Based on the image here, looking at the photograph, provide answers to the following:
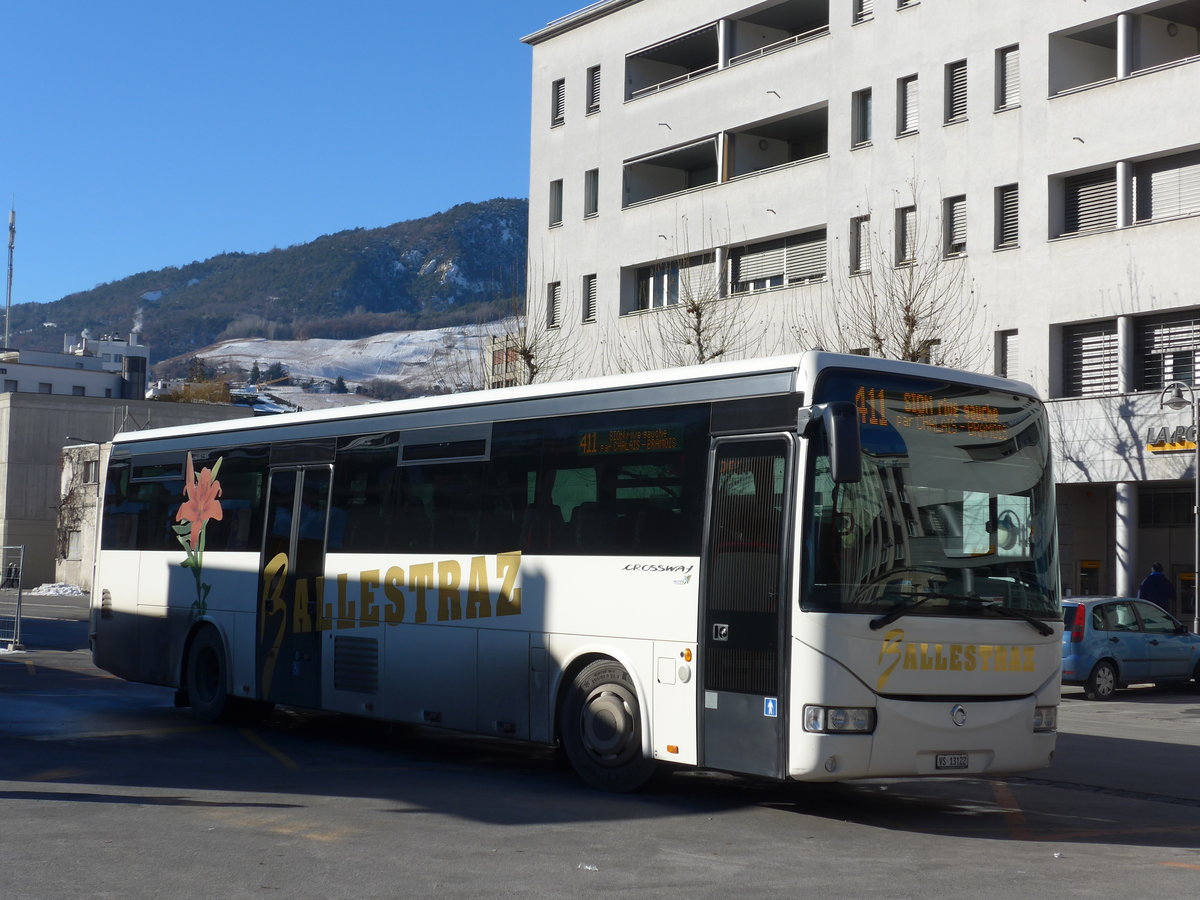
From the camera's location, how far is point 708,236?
4047 cm

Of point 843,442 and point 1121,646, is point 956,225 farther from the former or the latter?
point 843,442

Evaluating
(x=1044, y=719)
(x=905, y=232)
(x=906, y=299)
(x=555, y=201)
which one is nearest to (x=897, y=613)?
(x=1044, y=719)

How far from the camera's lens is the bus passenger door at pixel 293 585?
1441cm

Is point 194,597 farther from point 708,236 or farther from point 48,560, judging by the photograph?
point 48,560

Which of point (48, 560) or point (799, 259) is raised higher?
point (799, 259)

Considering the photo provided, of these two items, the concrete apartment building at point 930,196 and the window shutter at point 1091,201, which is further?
the window shutter at point 1091,201

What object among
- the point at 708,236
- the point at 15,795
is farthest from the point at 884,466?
the point at 708,236

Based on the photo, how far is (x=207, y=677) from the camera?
16.0 meters

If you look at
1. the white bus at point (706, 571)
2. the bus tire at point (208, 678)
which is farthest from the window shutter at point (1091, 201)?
the bus tire at point (208, 678)

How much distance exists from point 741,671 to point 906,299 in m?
24.3

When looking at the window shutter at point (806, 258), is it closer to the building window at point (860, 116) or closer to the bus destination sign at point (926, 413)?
the building window at point (860, 116)

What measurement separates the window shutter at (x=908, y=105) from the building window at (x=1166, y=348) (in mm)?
7841

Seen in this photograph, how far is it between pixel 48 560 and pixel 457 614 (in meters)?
58.3

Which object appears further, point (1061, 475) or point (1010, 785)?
point (1061, 475)
